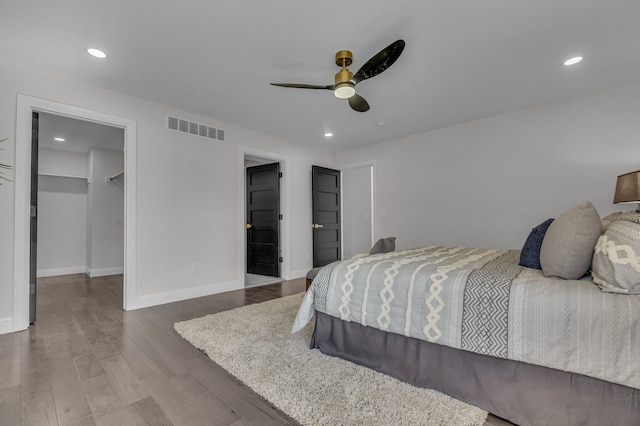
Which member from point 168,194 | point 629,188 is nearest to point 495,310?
point 629,188

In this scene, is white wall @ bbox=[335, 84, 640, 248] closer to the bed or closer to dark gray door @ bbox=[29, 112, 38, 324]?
the bed

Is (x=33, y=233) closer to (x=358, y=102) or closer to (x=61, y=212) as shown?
(x=358, y=102)

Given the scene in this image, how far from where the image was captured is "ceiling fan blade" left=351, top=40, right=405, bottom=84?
1.81 meters

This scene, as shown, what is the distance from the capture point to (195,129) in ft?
12.6

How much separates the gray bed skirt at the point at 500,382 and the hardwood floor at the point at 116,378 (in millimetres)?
143

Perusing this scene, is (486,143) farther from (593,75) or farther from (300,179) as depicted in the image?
(300,179)

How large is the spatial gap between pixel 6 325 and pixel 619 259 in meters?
4.44

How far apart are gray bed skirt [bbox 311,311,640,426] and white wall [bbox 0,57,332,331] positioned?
2.61 m

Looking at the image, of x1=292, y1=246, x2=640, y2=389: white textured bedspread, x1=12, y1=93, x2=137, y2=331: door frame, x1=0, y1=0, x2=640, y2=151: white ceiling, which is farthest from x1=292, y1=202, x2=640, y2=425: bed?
x1=12, y1=93, x2=137, y2=331: door frame

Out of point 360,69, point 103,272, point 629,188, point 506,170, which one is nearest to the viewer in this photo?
point 360,69

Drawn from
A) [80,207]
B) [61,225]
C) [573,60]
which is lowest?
[61,225]

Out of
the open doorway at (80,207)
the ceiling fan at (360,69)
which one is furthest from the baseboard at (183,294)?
the open doorway at (80,207)

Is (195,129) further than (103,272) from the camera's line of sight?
No

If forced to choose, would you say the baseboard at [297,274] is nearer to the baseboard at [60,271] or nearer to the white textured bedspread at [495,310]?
the white textured bedspread at [495,310]
